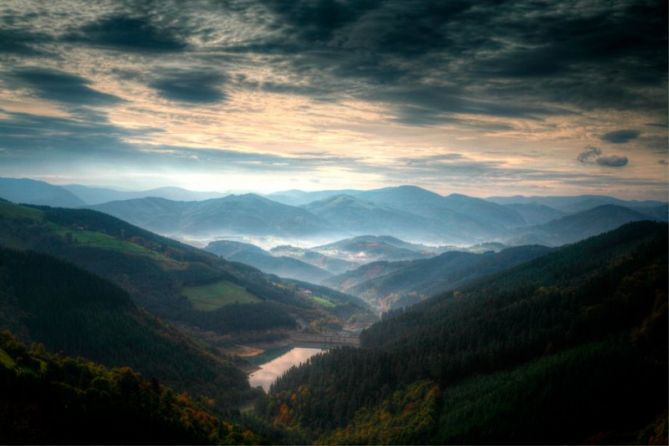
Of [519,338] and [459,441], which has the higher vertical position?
[519,338]

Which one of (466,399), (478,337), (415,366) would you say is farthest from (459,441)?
(478,337)

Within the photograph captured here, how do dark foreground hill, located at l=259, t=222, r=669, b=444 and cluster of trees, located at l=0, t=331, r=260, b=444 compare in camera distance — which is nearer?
cluster of trees, located at l=0, t=331, r=260, b=444

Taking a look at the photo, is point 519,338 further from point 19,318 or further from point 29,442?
point 19,318

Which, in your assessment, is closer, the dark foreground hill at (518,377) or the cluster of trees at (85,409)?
the cluster of trees at (85,409)
